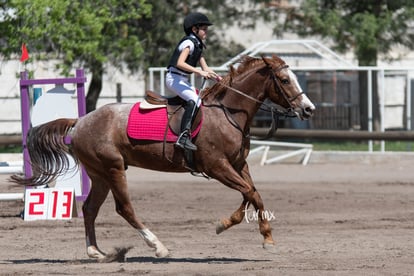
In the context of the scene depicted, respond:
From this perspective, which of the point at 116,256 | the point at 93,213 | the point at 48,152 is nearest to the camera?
the point at 116,256

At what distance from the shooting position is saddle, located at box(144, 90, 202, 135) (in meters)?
9.69

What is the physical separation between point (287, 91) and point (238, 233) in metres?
2.77

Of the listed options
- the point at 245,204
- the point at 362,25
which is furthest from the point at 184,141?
the point at 362,25

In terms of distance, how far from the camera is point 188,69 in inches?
375

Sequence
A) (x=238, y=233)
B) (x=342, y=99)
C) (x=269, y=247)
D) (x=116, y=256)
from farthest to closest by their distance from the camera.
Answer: (x=342, y=99)
(x=238, y=233)
(x=116, y=256)
(x=269, y=247)

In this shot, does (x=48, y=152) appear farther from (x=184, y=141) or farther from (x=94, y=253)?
(x=184, y=141)

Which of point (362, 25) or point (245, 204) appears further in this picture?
point (362, 25)

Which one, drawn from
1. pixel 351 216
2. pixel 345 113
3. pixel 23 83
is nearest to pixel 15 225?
pixel 23 83

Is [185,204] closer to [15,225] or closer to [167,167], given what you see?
[15,225]

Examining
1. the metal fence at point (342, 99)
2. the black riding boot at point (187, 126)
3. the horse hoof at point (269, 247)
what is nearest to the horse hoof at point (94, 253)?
the black riding boot at point (187, 126)

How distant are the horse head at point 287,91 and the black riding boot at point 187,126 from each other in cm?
80

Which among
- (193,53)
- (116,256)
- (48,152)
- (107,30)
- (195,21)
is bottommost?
(116,256)

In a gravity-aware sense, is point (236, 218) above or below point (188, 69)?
below

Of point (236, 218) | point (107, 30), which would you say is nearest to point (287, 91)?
point (236, 218)
